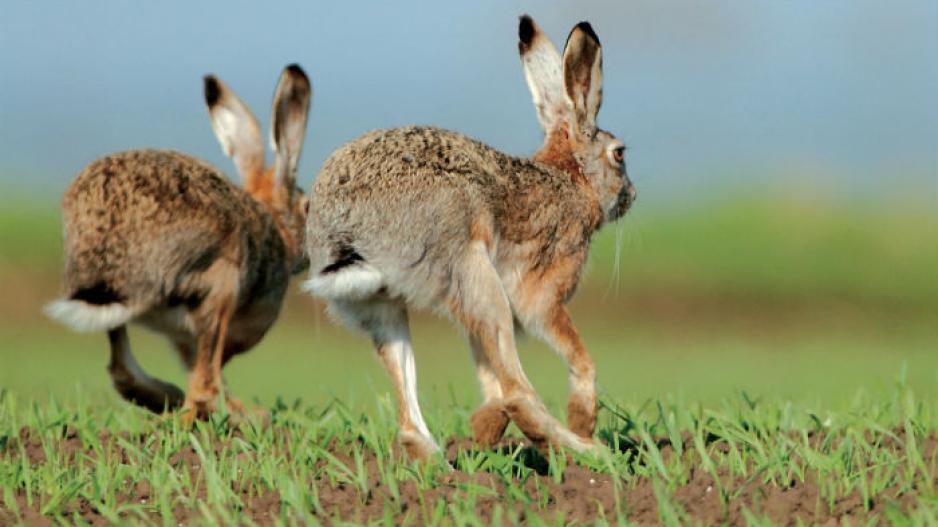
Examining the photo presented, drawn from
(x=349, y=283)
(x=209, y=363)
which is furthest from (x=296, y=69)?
(x=349, y=283)

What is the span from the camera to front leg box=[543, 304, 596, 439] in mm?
6527

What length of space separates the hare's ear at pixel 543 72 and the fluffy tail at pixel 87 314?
2443 millimetres

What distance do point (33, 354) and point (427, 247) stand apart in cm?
1329

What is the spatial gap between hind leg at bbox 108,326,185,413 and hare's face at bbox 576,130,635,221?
2.78 meters

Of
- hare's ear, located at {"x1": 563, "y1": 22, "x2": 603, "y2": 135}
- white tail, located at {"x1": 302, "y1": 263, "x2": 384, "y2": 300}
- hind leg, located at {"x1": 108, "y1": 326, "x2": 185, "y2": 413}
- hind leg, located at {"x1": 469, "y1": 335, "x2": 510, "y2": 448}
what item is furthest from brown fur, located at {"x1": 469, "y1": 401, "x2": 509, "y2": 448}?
hind leg, located at {"x1": 108, "y1": 326, "x2": 185, "y2": 413}

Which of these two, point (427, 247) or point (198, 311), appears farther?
point (198, 311)

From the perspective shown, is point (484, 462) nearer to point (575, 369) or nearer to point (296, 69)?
point (575, 369)

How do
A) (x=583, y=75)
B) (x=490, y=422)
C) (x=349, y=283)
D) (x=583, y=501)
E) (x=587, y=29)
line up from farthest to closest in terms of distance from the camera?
(x=583, y=75), (x=587, y=29), (x=349, y=283), (x=490, y=422), (x=583, y=501)

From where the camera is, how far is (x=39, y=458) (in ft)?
22.3

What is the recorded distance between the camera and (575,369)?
21.8ft

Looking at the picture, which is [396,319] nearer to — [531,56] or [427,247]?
[427,247]

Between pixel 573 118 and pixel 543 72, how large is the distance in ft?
0.92

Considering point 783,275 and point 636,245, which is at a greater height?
point 636,245

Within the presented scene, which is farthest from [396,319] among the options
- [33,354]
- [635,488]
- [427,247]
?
[33,354]
